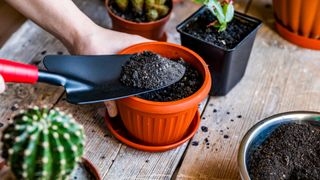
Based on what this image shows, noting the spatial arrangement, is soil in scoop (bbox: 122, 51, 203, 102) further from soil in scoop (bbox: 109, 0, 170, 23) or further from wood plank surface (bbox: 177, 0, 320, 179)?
soil in scoop (bbox: 109, 0, 170, 23)

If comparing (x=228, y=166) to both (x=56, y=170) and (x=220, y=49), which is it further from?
(x=56, y=170)

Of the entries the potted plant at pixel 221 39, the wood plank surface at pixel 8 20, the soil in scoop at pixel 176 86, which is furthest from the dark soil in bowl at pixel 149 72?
the wood plank surface at pixel 8 20

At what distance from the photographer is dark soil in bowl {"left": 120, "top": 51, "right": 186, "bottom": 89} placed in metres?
0.85

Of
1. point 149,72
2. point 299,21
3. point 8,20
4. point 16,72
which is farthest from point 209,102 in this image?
point 8,20

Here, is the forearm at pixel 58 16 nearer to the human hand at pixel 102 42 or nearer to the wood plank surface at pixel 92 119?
the human hand at pixel 102 42

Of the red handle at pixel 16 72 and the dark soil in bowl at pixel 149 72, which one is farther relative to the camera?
the dark soil in bowl at pixel 149 72

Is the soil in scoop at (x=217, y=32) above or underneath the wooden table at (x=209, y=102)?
above

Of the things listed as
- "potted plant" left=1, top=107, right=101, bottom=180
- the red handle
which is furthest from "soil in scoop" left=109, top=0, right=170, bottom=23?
"potted plant" left=1, top=107, right=101, bottom=180

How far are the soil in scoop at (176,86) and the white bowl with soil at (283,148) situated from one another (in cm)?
14

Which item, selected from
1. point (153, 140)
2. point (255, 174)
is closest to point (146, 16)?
point (153, 140)

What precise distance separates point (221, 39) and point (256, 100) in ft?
0.51

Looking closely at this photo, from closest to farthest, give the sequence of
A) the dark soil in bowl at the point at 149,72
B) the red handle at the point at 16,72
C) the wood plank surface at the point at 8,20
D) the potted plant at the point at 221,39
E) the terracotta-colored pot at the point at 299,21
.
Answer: the red handle at the point at 16,72, the dark soil in bowl at the point at 149,72, the potted plant at the point at 221,39, the terracotta-colored pot at the point at 299,21, the wood plank surface at the point at 8,20

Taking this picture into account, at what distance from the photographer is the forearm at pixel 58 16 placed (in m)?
0.95

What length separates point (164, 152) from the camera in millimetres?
908
